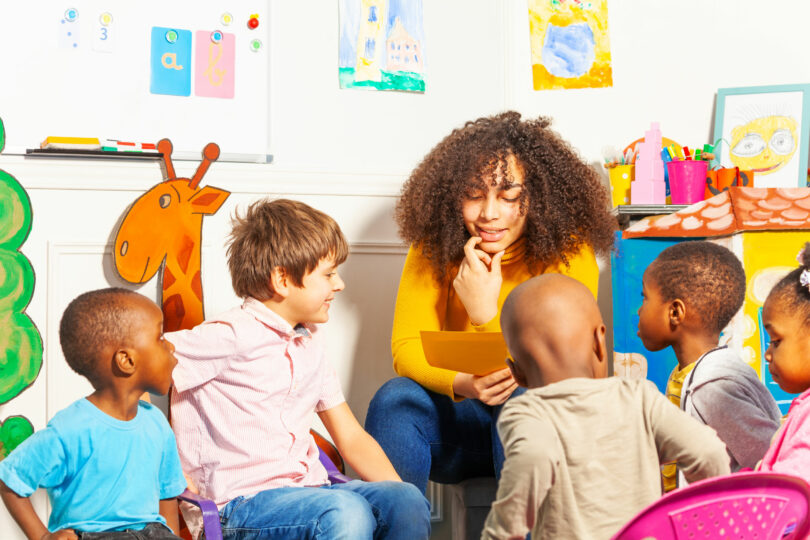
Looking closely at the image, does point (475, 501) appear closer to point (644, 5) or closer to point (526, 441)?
point (526, 441)

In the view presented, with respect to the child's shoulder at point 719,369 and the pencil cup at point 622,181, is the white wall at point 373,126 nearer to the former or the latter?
the pencil cup at point 622,181

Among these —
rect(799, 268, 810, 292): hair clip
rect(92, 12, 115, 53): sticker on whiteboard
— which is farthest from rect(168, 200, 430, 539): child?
rect(799, 268, 810, 292): hair clip

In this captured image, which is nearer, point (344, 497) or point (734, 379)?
point (344, 497)

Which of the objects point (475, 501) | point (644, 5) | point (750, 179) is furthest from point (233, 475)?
point (644, 5)

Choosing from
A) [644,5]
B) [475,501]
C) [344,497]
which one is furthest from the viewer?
[644,5]

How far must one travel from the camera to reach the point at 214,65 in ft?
7.32

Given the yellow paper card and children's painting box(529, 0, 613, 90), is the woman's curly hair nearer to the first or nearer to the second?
the yellow paper card

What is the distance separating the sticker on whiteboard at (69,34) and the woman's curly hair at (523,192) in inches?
36.4

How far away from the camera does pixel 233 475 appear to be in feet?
5.20

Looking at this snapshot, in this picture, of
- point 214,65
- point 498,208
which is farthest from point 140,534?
point 214,65

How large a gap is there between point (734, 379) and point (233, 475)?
0.98 m

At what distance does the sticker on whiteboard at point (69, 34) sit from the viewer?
209 centimetres

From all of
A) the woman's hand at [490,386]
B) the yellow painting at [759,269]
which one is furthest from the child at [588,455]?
the yellow painting at [759,269]

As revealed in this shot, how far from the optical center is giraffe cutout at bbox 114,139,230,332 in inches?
81.6
